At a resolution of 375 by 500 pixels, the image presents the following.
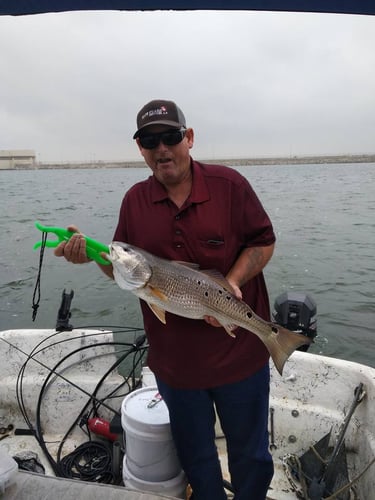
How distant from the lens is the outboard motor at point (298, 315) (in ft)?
16.9

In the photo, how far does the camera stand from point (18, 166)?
16025cm

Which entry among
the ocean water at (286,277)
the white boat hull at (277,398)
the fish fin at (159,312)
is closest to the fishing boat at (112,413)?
the white boat hull at (277,398)

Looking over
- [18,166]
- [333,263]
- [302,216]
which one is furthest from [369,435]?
[18,166]

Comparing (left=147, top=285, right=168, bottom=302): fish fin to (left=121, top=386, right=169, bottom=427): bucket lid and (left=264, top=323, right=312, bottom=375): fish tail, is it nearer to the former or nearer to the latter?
(left=264, top=323, right=312, bottom=375): fish tail

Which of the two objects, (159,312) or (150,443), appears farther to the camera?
(150,443)

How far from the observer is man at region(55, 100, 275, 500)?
2732mm

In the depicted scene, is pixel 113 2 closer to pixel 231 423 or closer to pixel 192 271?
pixel 192 271

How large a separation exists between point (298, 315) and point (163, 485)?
2.72 meters

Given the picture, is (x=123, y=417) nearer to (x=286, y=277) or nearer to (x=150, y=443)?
(x=150, y=443)

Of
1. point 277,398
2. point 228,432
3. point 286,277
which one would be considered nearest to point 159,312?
point 228,432

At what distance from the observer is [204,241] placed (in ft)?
8.98

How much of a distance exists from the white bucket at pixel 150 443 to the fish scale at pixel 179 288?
44.7 inches

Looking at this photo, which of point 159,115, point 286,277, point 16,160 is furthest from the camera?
point 16,160

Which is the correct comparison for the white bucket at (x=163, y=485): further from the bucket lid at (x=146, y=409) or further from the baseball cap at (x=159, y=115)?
the baseball cap at (x=159, y=115)
